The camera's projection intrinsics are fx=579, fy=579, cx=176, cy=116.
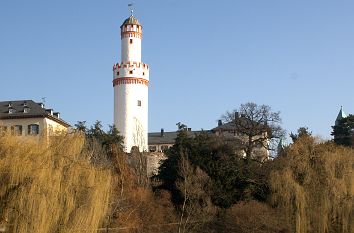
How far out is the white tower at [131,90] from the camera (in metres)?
60.5

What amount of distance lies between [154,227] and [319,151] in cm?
1116

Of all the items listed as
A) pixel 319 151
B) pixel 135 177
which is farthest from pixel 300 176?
pixel 135 177

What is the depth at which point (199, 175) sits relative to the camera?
37.9 meters

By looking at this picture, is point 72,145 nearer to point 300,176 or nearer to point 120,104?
point 300,176

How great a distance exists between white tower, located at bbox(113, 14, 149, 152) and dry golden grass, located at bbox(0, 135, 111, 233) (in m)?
37.5

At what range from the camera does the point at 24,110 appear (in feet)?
186

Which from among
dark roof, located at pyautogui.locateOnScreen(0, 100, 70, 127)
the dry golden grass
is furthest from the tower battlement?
the dry golden grass

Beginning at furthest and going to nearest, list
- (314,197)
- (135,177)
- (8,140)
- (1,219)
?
(135,177)
(314,197)
(8,140)
(1,219)

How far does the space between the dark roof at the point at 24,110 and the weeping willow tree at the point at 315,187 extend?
2784 centimetres

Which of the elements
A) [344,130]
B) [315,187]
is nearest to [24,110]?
[315,187]

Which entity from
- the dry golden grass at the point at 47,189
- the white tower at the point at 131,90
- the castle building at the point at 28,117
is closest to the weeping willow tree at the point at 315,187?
the dry golden grass at the point at 47,189

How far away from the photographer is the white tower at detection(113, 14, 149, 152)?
60.5 m

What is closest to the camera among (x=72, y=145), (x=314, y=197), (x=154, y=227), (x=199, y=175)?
(x=72, y=145)

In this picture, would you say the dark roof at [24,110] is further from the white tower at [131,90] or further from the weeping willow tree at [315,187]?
the weeping willow tree at [315,187]
